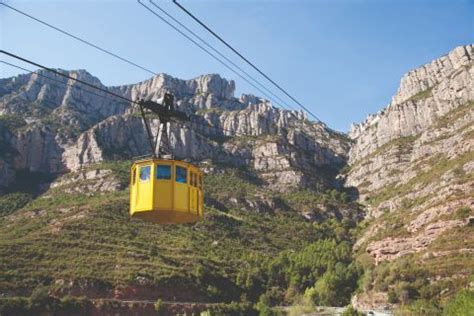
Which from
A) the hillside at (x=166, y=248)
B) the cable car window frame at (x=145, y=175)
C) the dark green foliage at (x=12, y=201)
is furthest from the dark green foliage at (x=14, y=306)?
the dark green foliage at (x=12, y=201)

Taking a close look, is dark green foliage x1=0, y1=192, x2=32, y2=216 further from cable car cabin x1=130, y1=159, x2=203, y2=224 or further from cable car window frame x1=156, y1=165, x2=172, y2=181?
cable car window frame x1=156, y1=165, x2=172, y2=181

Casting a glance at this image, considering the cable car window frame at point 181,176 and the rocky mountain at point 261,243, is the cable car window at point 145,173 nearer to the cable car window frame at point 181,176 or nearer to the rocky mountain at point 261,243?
the cable car window frame at point 181,176

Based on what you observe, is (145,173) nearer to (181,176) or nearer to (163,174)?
(163,174)

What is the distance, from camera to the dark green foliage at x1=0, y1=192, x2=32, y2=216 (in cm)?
17212

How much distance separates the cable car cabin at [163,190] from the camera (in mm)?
25406

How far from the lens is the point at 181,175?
26.2 meters

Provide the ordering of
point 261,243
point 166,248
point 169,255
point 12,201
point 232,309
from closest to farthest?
point 232,309 → point 169,255 → point 166,248 → point 261,243 → point 12,201

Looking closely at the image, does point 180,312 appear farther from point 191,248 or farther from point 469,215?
point 469,215

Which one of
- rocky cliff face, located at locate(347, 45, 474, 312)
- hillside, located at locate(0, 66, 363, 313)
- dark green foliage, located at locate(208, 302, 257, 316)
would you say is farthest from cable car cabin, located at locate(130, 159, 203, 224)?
rocky cliff face, located at locate(347, 45, 474, 312)

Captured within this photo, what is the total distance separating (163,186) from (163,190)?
191 mm

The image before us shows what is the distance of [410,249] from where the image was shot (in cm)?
12688

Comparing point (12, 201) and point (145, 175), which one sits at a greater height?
point (12, 201)

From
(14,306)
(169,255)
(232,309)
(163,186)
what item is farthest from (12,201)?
(163,186)

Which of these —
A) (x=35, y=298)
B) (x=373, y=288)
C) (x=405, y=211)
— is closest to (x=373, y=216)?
(x=405, y=211)
